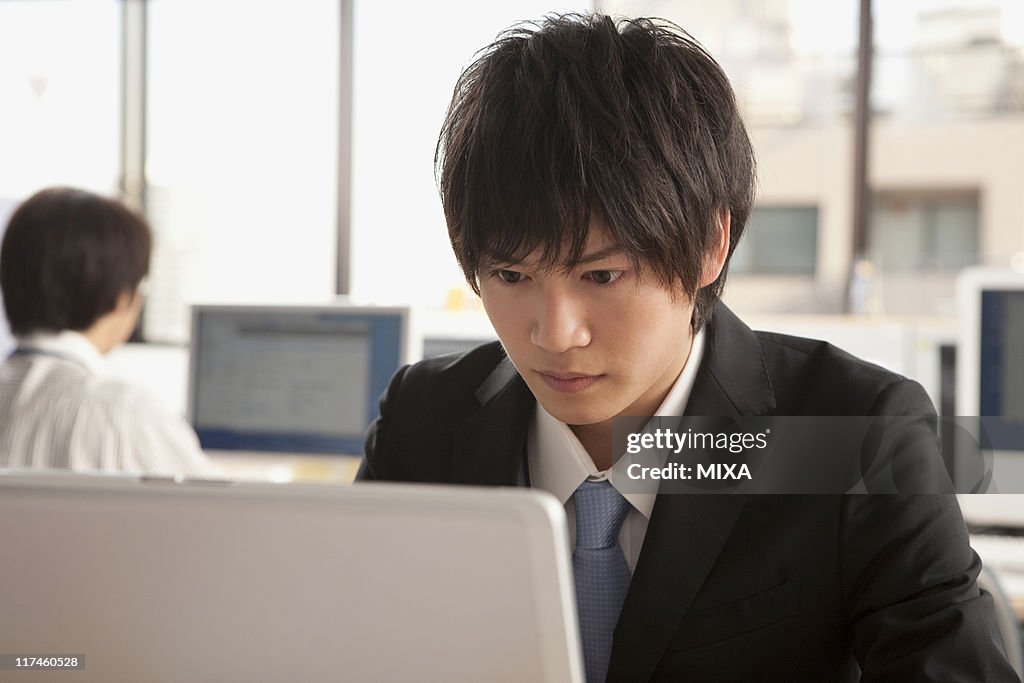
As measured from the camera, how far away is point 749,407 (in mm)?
1039

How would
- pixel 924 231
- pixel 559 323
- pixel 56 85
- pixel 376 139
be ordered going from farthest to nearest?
pixel 56 85 → pixel 376 139 → pixel 924 231 → pixel 559 323

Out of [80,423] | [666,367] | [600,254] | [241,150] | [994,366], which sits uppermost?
[241,150]

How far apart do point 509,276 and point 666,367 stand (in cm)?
19

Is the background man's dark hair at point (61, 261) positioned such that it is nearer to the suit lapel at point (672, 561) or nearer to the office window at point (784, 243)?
the suit lapel at point (672, 561)

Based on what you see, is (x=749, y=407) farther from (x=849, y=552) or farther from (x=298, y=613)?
(x=298, y=613)

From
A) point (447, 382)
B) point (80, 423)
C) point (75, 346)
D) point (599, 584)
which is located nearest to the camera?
point (599, 584)

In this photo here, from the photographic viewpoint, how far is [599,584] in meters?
1.02

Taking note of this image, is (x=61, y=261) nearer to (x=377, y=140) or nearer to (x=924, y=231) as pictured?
(x=377, y=140)

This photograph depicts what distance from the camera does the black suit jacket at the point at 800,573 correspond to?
35.0 inches

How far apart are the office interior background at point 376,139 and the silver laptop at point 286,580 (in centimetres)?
275

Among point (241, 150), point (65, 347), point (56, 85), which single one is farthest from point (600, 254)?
point (56, 85)

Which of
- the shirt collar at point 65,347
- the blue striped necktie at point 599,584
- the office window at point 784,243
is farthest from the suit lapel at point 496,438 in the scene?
the office window at point 784,243

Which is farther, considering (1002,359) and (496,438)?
(1002,359)

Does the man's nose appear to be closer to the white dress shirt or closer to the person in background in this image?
the white dress shirt
